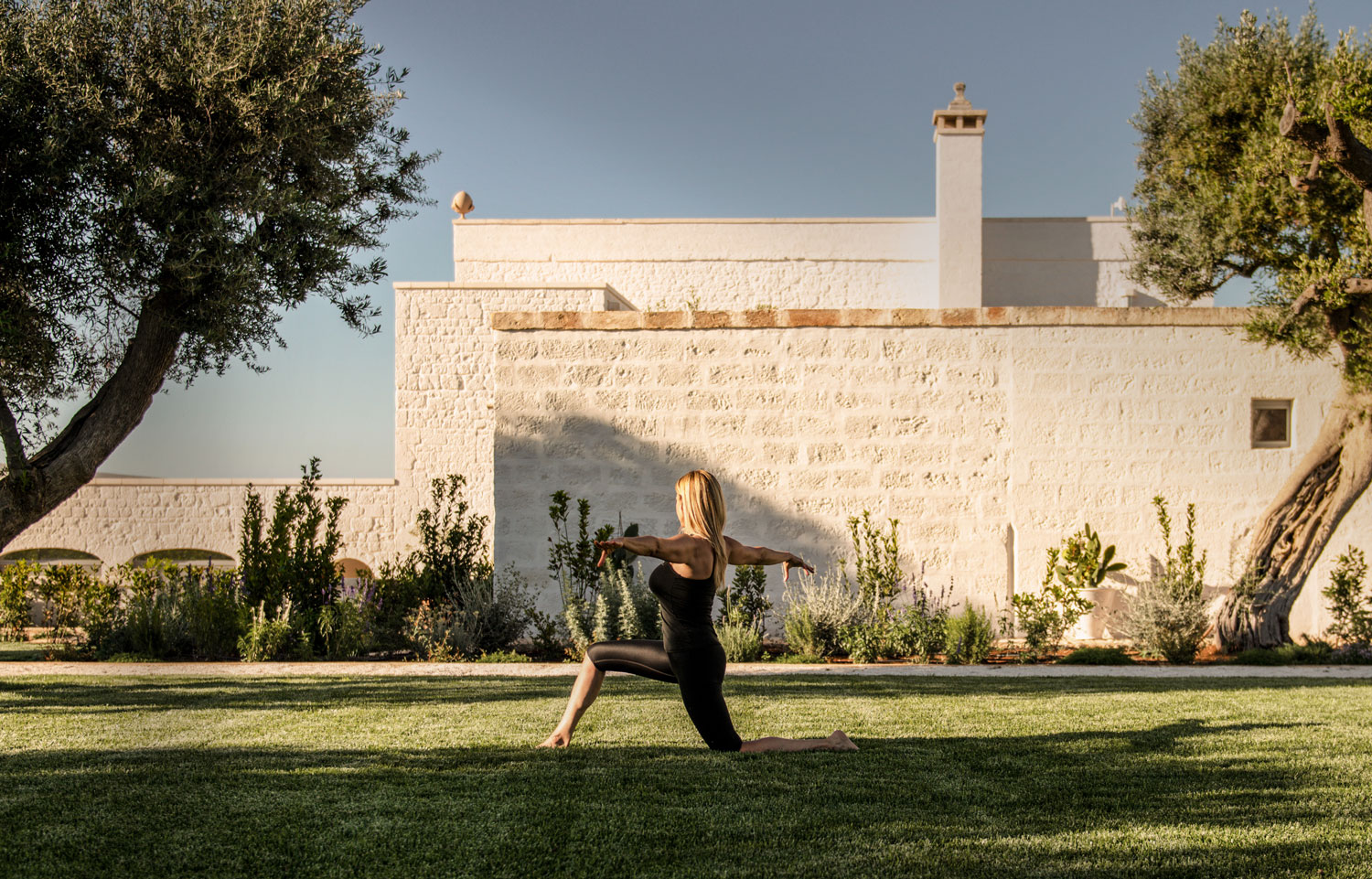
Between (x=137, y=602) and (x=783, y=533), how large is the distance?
6269 millimetres

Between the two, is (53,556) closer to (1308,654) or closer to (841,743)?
(841,743)

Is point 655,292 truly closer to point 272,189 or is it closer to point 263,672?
point 272,189

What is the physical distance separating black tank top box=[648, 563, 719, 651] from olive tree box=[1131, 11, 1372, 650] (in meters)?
6.31

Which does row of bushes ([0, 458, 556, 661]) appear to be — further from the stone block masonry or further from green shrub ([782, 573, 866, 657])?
green shrub ([782, 573, 866, 657])

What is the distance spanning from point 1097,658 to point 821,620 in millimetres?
2359

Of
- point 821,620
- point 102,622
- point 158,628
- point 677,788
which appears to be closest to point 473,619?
point 158,628

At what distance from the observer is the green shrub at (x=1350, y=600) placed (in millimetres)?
9156

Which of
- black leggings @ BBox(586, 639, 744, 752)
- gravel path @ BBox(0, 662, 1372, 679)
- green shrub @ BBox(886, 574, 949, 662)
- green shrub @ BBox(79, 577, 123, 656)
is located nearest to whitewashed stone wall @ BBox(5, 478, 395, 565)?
green shrub @ BBox(79, 577, 123, 656)

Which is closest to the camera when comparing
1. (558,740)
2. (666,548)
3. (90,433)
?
(666,548)

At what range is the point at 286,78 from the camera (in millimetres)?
8359

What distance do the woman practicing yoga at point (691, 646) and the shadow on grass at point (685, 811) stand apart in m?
0.12

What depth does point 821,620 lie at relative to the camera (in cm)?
884

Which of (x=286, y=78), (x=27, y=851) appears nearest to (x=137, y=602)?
(x=286, y=78)

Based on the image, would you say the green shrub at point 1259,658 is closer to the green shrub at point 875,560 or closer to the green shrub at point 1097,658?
the green shrub at point 1097,658
